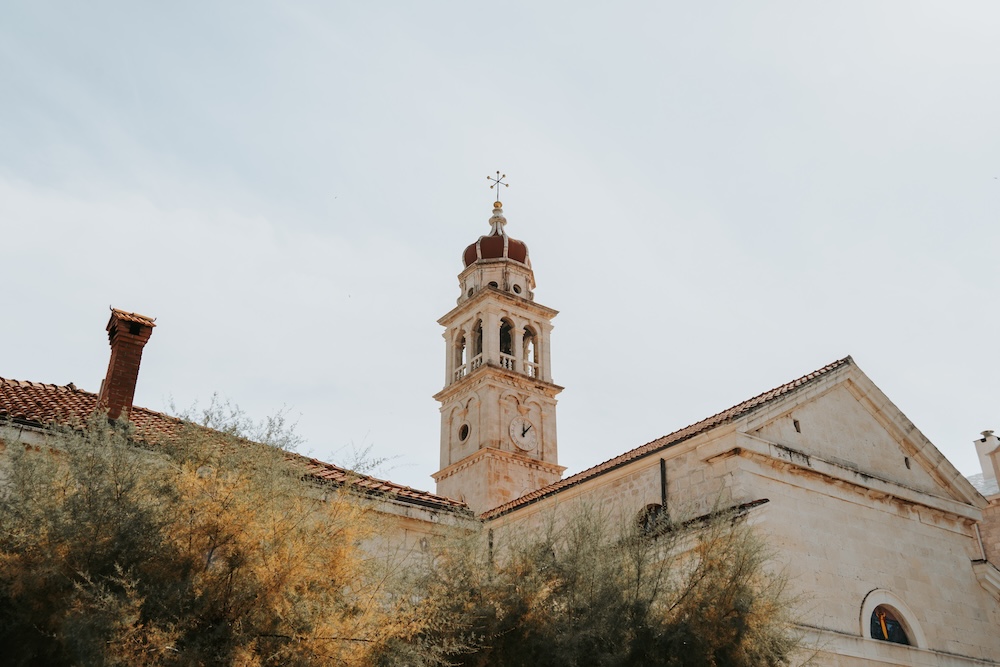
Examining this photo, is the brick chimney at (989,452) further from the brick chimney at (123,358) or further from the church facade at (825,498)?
the brick chimney at (123,358)

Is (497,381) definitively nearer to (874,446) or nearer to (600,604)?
(874,446)

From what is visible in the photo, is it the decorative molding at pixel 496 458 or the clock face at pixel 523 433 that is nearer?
the decorative molding at pixel 496 458

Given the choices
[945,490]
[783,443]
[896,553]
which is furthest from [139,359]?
[945,490]

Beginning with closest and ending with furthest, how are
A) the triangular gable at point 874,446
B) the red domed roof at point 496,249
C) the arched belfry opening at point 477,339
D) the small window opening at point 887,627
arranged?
the small window opening at point 887,627 < the triangular gable at point 874,446 < the arched belfry opening at point 477,339 < the red domed roof at point 496,249

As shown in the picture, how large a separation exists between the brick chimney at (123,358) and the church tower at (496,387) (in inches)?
610

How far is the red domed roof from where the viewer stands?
1308 inches

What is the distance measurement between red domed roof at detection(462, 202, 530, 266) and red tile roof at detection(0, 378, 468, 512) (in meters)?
19.0

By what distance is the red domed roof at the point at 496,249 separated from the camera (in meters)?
33.2

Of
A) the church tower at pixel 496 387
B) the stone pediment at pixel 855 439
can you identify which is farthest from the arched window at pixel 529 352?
the stone pediment at pixel 855 439

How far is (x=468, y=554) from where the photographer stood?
10.2 m

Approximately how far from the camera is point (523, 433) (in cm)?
2941

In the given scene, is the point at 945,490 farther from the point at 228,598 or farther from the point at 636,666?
the point at 228,598

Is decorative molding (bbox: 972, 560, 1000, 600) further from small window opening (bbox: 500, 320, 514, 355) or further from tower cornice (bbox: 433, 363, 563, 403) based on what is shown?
small window opening (bbox: 500, 320, 514, 355)

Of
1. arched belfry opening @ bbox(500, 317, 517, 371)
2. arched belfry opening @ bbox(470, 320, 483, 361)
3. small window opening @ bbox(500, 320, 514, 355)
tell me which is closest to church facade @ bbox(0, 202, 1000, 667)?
arched belfry opening @ bbox(500, 317, 517, 371)
